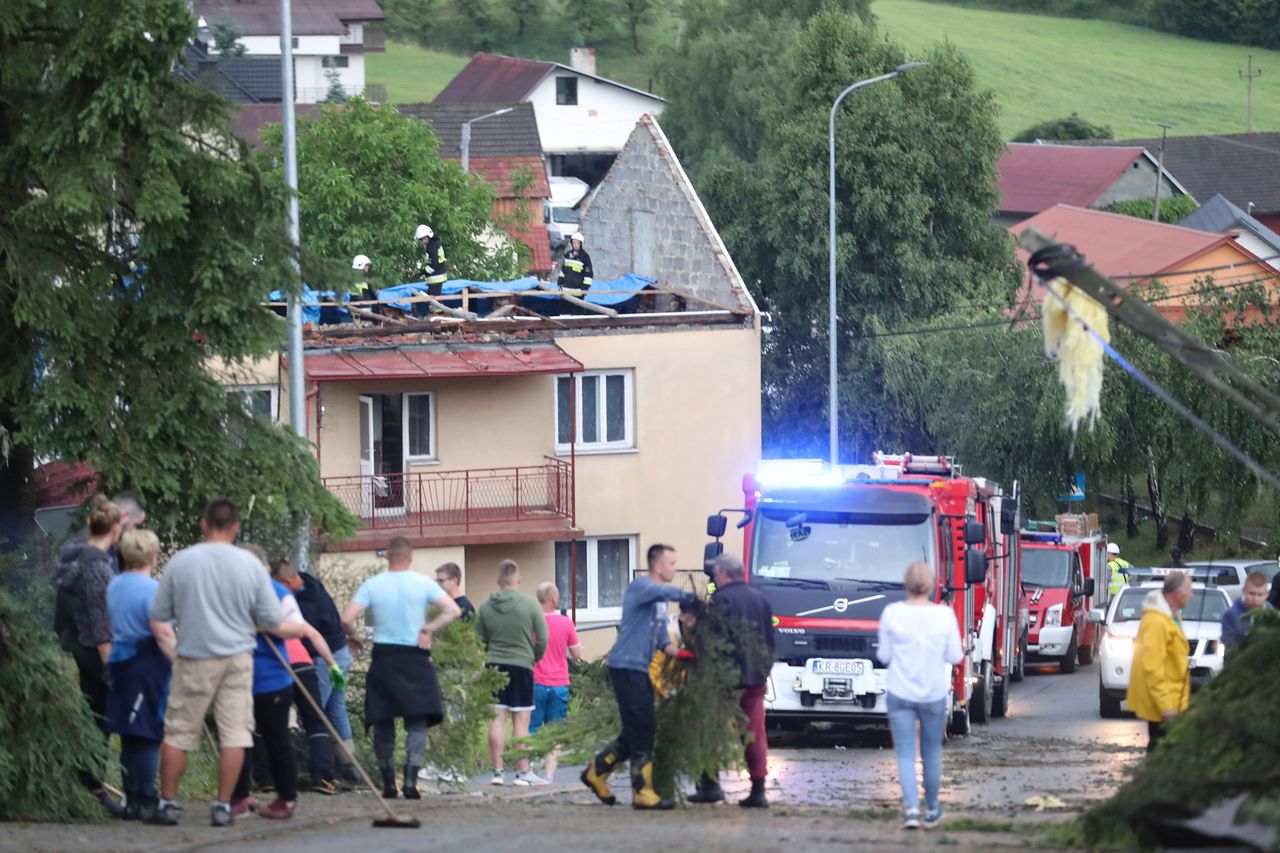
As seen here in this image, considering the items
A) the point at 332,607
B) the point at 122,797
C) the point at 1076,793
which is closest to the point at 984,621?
the point at 1076,793

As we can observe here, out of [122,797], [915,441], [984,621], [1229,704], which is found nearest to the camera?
[1229,704]

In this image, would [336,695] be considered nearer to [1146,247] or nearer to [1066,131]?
[1146,247]

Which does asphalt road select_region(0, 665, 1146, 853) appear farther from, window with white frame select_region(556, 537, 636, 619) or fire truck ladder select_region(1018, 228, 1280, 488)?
window with white frame select_region(556, 537, 636, 619)

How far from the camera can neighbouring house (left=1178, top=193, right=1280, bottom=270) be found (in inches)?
2719

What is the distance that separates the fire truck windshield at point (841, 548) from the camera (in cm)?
1858

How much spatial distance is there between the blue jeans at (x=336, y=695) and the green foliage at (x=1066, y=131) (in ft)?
274

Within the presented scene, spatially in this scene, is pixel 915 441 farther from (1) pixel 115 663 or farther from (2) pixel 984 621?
(1) pixel 115 663

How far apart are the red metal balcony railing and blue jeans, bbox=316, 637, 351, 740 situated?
676 inches

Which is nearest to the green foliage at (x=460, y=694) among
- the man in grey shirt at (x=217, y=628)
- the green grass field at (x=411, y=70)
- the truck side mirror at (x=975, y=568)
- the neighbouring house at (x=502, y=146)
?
the man in grey shirt at (x=217, y=628)

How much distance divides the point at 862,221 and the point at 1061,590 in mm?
19866

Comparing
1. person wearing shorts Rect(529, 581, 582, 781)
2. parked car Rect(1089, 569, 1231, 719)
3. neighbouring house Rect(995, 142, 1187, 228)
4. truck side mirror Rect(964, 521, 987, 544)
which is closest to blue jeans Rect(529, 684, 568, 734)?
person wearing shorts Rect(529, 581, 582, 781)

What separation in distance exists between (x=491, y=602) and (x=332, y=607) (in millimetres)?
1993

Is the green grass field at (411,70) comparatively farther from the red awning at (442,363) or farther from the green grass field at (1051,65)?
the red awning at (442,363)

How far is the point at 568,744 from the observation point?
43.7ft
